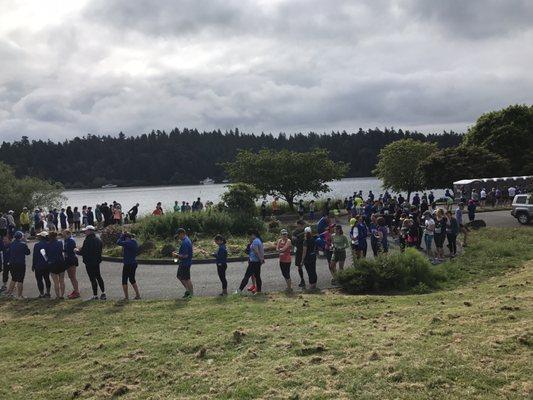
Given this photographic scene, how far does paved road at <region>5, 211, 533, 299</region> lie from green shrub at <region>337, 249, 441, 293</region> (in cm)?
109

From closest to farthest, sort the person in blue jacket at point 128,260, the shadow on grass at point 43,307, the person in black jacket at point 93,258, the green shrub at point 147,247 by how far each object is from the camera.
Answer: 1. the shadow on grass at point 43,307
2. the person in blue jacket at point 128,260
3. the person in black jacket at point 93,258
4. the green shrub at point 147,247

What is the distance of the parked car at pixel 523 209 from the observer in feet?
85.1

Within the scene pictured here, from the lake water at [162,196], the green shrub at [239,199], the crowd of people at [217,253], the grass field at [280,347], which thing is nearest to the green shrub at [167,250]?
the crowd of people at [217,253]

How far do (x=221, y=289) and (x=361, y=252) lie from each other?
422cm

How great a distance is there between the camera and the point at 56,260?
13242mm

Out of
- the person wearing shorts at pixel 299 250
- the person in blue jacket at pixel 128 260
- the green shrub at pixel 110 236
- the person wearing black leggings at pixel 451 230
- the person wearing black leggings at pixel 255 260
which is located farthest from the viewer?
the green shrub at pixel 110 236

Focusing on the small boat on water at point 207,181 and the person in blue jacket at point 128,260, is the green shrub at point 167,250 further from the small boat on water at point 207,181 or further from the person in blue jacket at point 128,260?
the small boat on water at point 207,181

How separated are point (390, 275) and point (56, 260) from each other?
26.4ft

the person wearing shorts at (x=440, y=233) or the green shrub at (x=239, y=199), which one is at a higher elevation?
the green shrub at (x=239, y=199)

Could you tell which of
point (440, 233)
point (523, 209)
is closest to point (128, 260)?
point (440, 233)

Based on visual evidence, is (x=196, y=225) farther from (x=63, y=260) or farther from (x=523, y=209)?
(x=523, y=209)

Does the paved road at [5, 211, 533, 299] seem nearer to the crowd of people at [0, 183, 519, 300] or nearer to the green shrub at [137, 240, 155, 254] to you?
the crowd of people at [0, 183, 519, 300]

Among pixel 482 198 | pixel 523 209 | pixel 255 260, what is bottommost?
pixel 523 209

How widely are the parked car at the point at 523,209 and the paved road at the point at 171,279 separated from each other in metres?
13.2
